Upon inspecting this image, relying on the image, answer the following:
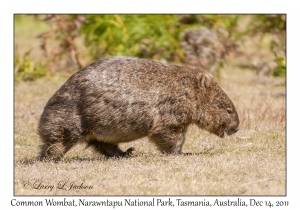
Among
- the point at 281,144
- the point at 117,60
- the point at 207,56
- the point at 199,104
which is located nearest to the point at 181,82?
the point at 199,104

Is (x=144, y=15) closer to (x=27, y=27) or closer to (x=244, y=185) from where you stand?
(x=27, y=27)

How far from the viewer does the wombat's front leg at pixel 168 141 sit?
8523 mm

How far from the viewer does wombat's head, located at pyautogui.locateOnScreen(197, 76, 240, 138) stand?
8.91 metres

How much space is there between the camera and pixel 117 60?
8.68 meters

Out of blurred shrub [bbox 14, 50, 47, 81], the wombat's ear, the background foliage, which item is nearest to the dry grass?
the wombat's ear

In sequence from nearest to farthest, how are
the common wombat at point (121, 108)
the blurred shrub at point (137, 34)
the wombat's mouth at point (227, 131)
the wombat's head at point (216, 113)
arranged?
the common wombat at point (121, 108) → the wombat's head at point (216, 113) → the wombat's mouth at point (227, 131) → the blurred shrub at point (137, 34)

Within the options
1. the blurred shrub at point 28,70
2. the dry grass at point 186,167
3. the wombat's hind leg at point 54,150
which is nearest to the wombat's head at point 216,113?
the dry grass at point 186,167

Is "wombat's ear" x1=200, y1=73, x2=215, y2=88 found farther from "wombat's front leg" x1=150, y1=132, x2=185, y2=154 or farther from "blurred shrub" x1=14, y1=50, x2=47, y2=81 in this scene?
"blurred shrub" x1=14, y1=50, x2=47, y2=81

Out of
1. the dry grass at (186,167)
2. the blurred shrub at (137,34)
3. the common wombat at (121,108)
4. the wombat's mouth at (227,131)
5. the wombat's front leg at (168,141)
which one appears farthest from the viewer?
the blurred shrub at (137,34)

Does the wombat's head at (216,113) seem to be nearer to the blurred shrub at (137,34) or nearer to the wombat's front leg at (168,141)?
the wombat's front leg at (168,141)

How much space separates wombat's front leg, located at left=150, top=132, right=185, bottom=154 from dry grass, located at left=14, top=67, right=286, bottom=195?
0.15 metres

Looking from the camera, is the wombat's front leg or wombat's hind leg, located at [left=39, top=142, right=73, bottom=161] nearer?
wombat's hind leg, located at [left=39, top=142, right=73, bottom=161]

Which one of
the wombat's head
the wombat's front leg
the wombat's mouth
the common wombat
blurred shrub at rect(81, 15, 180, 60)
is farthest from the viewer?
blurred shrub at rect(81, 15, 180, 60)

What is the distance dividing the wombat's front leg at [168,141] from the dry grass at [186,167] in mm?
154
